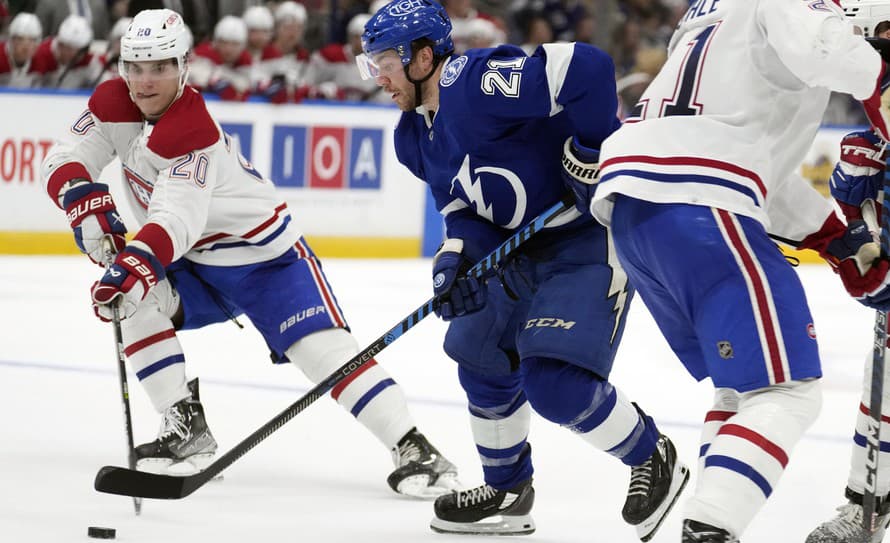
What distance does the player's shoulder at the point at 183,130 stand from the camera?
352 centimetres

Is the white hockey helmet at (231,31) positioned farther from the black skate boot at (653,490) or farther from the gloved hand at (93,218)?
the black skate boot at (653,490)

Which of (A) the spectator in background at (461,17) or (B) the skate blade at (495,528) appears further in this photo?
(A) the spectator in background at (461,17)

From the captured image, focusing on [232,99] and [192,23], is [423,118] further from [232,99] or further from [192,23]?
[192,23]

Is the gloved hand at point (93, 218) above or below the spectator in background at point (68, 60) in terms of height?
above

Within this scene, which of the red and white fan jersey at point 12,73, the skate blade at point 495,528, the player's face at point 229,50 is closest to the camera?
the skate blade at point 495,528

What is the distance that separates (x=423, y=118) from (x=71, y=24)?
18.6 ft

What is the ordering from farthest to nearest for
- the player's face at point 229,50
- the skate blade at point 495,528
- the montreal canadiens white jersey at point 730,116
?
the player's face at point 229,50 < the skate blade at point 495,528 < the montreal canadiens white jersey at point 730,116

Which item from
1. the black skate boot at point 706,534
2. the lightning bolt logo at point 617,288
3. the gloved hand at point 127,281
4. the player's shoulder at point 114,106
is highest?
the player's shoulder at point 114,106

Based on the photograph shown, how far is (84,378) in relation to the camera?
4867 millimetres

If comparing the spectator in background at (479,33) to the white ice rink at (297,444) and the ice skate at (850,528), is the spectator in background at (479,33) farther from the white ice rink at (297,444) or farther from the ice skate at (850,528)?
the ice skate at (850,528)

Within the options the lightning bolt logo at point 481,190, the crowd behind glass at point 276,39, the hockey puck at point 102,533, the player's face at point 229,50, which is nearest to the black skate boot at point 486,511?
the lightning bolt logo at point 481,190

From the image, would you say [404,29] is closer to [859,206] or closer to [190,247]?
[190,247]

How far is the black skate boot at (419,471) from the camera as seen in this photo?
351cm

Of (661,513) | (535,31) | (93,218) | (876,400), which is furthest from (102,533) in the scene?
(535,31)
